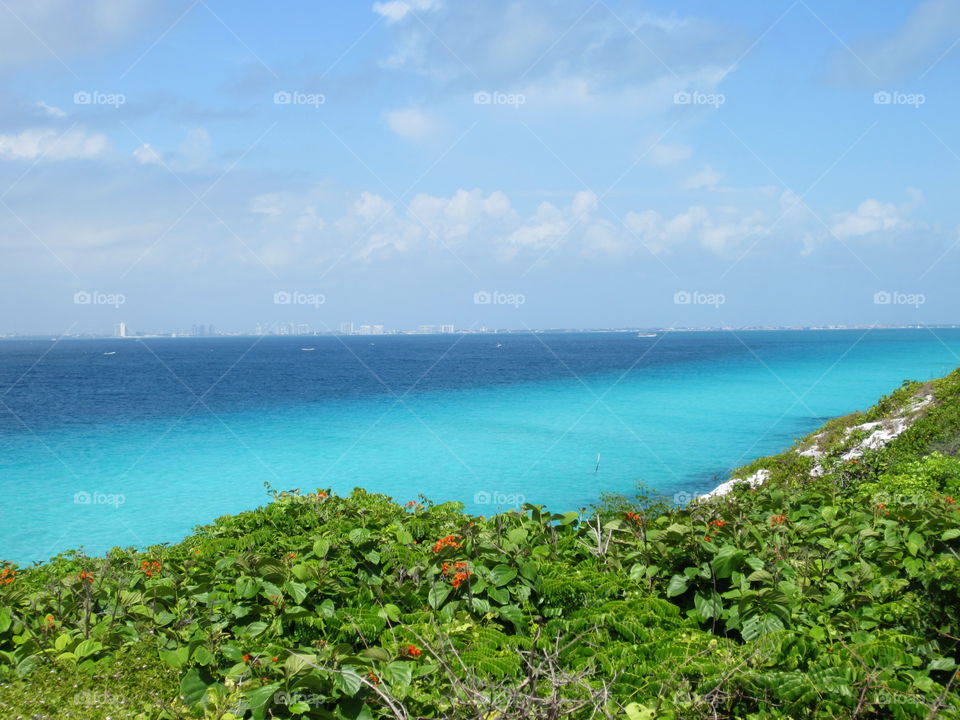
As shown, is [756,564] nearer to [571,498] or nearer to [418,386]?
[571,498]

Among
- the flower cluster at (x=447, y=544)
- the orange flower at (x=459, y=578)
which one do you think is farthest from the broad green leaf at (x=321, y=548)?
the orange flower at (x=459, y=578)

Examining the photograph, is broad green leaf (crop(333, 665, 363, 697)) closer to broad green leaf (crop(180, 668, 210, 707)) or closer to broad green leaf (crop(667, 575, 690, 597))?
broad green leaf (crop(180, 668, 210, 707))

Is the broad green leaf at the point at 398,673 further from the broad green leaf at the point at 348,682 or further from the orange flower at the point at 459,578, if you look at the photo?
the orange flower at the point at 459,578

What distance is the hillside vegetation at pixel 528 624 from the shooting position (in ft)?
10.2

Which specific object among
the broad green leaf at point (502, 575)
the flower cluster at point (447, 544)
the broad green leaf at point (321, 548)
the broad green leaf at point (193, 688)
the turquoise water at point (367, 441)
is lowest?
the broad green leaf at point (193, 688)

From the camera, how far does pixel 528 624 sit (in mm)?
4434

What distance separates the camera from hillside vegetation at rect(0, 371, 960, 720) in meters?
3.10

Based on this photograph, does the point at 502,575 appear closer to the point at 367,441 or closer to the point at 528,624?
the point at 528,624

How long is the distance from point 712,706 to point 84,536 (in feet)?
68.2

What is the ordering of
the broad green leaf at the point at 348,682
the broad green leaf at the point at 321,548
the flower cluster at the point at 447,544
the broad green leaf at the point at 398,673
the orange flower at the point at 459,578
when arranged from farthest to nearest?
the flower cluster at the point at 447,544 < the broad green leaf at the point at 321,548 < the orange flower at the point at 459,578 < the broad green leaf at the point at 398,673 < the broad green leaf at the point at 348,682

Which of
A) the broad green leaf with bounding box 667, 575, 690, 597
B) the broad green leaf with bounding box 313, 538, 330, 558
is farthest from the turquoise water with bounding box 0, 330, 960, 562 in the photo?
the broad green leaf with bounding box 667, 575, 690, 597

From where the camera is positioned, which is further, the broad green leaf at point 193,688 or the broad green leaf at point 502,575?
the broad green leaf at point 502,575

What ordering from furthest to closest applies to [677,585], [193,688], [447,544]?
1. [447,544]
2. [677,585]
3. [193,688]

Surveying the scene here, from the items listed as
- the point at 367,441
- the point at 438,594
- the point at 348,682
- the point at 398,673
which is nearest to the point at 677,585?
the point at 438,594
